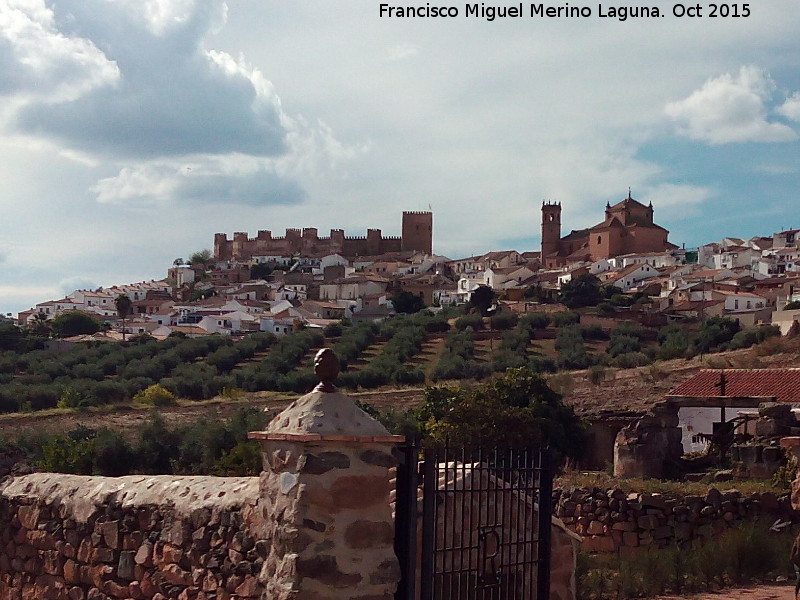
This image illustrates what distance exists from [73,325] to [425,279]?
42.2 metres

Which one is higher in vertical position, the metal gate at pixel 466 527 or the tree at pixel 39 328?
the tree at pixel 39 328

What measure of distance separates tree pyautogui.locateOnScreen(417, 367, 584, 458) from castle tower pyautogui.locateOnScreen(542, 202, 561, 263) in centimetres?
10172

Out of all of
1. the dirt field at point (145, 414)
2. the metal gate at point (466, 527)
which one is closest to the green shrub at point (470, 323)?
the dirt field at point (145, 414)

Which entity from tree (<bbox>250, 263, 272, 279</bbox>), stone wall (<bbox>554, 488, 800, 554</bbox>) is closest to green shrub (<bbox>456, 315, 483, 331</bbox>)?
stone wall (<bbox>554, 488, 800, 554</bbox>)

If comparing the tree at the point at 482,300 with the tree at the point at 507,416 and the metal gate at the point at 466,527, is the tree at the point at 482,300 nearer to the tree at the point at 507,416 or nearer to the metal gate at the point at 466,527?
the tree at the point at 507,416

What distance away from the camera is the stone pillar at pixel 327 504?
477cm

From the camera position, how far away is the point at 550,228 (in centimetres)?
12825

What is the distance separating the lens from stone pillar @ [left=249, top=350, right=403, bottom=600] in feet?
15.6

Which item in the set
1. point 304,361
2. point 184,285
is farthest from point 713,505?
point 184,285

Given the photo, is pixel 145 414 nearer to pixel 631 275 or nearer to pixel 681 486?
pixel 681 486

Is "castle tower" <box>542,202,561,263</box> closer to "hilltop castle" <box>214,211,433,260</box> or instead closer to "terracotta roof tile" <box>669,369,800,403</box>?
"hilltop castle" <box>214,211,433,260</box>

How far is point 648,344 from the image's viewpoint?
62500mm

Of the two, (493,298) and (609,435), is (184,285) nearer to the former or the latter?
(493,298)

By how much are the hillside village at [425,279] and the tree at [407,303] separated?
46 cm
